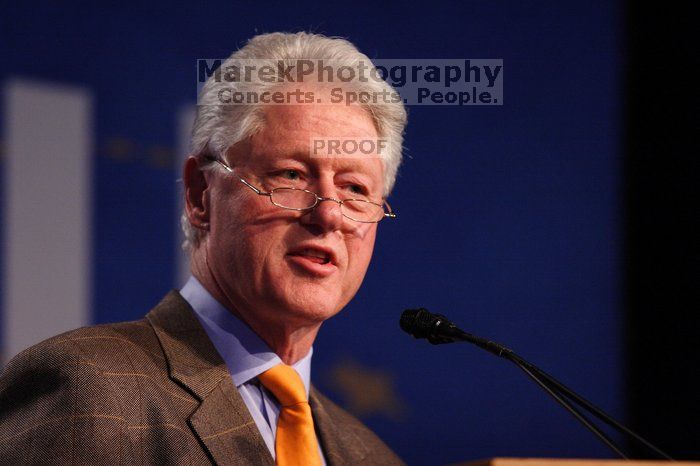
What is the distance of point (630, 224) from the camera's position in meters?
3.30

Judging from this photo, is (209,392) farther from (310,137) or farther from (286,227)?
(310,137)

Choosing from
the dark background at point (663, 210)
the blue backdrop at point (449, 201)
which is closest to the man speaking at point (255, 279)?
the blue backdrop at point (449, 201)

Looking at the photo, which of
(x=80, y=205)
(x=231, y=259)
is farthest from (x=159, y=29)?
(x=231, y=259)

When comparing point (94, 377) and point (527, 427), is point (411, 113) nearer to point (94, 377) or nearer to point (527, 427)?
point (527, 427)

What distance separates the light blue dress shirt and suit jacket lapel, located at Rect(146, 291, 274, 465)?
0.04m

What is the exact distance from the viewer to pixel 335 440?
214 centimetres

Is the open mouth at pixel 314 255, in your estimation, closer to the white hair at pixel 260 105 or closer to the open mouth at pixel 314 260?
the open mouth at pixel 314 260

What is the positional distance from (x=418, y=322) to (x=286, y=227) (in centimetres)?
34

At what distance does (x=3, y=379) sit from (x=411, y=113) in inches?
66.7

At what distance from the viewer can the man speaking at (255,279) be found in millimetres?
1683

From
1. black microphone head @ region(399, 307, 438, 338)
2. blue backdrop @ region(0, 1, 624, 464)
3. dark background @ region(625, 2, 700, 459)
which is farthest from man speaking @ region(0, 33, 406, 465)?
dark background @ region(625, 2, 700, 459)

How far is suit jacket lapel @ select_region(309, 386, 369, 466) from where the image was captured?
6.90ft

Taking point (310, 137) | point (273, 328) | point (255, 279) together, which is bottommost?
point (273, 328)

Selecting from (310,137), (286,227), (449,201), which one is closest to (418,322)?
(286,227)
